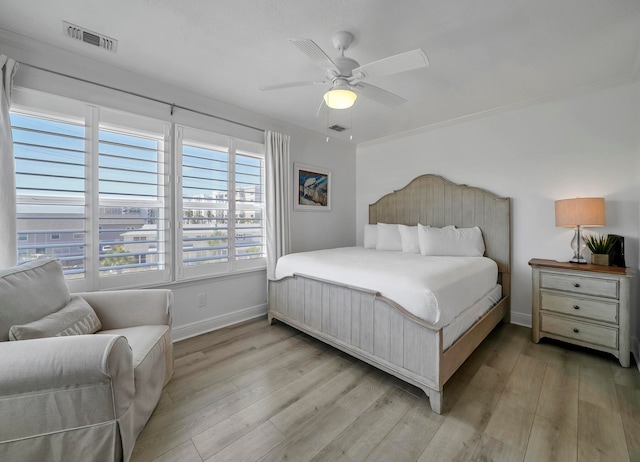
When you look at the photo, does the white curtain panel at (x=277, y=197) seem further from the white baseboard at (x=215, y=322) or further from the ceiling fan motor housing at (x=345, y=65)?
the ceiling fan motor housing at (x=345, y=65)

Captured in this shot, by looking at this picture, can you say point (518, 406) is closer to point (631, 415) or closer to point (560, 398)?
point (560, 398)

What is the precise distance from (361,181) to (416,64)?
2.95 metres

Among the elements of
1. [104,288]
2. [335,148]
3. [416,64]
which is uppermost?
[335,148]

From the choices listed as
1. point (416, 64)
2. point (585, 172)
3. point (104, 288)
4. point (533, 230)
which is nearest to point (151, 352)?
point (104, 288)

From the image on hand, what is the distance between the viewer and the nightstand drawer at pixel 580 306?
2.25m

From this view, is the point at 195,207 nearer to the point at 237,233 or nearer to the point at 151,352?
the point at 237,233

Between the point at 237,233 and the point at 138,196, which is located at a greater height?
the point at 138,196

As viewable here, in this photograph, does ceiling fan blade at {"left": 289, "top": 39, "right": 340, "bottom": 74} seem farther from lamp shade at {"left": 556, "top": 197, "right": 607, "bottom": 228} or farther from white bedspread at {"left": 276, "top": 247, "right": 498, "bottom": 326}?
lamp shade at {"left": 556, "top": 197, "right": 607, "bottom": 228}

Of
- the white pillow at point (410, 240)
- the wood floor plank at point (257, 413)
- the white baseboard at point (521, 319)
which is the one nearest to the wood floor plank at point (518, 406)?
the white baseboard at point (521, 319)

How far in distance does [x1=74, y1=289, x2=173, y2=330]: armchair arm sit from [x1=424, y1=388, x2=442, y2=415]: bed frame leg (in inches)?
73.4

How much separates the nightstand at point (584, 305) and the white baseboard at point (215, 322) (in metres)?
2.98

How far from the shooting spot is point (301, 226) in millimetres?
3814

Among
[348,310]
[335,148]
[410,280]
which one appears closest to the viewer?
[410,280]

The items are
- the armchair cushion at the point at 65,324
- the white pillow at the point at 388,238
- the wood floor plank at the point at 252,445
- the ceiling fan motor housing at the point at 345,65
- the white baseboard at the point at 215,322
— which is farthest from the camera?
the white pillow at the point at 388,238
